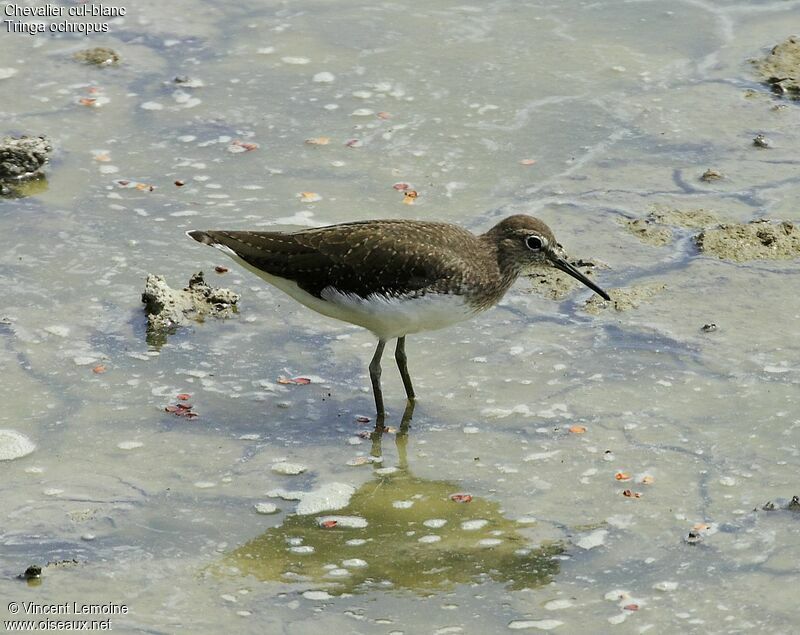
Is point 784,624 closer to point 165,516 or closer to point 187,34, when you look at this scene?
point 165,516

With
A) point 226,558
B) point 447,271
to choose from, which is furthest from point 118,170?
point 226,558

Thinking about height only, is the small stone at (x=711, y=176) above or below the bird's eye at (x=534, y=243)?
below

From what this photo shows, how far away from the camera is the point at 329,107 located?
12.5 meters

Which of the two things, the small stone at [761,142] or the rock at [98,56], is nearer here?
the small stone at [761,142]

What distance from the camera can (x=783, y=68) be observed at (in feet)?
42.7

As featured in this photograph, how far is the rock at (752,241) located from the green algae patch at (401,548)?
141 inches

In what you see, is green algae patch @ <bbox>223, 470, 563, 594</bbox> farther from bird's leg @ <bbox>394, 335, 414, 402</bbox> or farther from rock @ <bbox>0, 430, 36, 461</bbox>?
rock @ <bbox>0, 430, 36, 461</bbox>

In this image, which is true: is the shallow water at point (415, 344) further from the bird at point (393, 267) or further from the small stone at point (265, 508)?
the bird at point (393, 267)

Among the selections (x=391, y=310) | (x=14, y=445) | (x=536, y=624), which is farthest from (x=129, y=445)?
(x=536, y=624)

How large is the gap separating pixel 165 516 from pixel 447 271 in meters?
2.37

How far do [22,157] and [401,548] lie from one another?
5465 millimetres

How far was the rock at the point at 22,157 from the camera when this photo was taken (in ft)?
35.9

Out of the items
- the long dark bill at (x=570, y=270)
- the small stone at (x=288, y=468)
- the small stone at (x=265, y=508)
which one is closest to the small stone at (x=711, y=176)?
the long dark bill at (x=570, y=270)

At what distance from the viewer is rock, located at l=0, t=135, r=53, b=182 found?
10.9 metres
